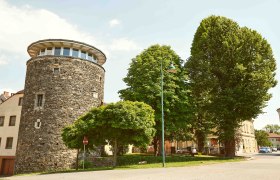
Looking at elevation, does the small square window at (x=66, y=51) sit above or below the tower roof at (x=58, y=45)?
below

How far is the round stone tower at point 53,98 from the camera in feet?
90.4

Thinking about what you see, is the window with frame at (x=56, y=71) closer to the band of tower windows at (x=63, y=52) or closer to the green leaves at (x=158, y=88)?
the band of tower windows at (x=63, y=52)

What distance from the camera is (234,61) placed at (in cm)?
2955

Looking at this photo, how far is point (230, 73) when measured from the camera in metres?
29.5

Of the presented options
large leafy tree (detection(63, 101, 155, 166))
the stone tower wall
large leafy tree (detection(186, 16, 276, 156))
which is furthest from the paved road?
large leafy tree (detection(186, 16, 276, 156))

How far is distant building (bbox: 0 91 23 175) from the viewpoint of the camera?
35.6 metres

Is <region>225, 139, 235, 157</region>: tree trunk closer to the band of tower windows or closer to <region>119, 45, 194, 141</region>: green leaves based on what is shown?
<region>119, 45, 194, 141</region>: green leaves

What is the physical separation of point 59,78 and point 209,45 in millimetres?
19169

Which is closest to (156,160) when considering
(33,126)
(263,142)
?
(33,126)

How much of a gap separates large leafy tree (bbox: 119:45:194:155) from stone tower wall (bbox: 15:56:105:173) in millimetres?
5559

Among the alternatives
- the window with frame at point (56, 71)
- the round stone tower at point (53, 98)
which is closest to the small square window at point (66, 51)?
the round stone tower at point (53, 98)

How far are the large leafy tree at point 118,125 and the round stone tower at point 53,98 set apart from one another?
562 centimetres

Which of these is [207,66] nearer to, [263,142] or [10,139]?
[10,139]

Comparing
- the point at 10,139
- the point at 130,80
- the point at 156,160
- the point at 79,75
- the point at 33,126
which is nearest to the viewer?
the point at 156,160
